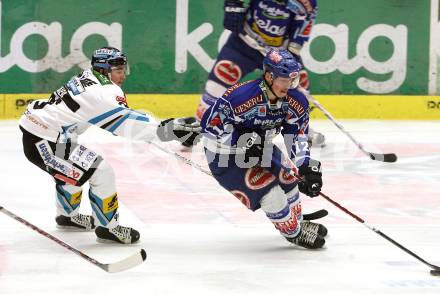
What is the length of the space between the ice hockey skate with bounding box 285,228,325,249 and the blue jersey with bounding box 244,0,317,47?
278 centimetres

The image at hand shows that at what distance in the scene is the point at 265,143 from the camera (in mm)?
4805

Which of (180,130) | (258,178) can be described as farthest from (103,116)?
(258,178)

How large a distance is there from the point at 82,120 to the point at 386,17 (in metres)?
5.52

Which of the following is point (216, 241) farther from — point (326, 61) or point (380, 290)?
point (326, 61)

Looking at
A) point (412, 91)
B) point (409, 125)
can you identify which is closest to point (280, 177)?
point (409, 125)

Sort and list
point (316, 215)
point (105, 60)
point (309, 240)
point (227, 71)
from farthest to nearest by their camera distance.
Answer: point (227, 71) < point (316, 215) < point (105, 60) < point (309, 240)

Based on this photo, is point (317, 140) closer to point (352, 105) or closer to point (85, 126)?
point (352, 105)

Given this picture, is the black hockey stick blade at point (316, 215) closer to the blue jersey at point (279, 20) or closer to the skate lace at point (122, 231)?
the skate lace at point (122, 231)

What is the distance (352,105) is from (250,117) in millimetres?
4976

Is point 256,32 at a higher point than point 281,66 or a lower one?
lower

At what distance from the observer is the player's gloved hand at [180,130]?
4.38 metres

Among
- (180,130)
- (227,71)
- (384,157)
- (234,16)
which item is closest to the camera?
(180,130)

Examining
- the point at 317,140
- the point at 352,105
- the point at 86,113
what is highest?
the point at 86,113

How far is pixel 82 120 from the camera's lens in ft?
15.4
